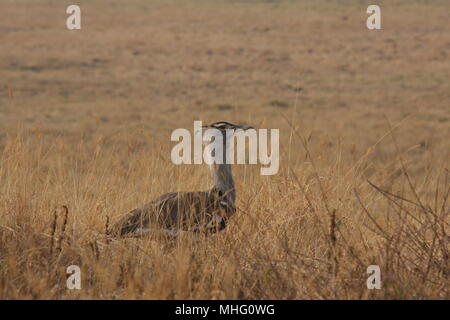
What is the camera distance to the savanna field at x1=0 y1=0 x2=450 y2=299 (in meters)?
3.15

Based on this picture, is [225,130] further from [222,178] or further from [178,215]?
[178,215]

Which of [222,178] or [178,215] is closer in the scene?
[178,215]

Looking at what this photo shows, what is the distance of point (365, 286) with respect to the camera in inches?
118

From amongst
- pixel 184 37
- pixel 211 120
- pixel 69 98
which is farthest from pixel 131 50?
pixel 211 120

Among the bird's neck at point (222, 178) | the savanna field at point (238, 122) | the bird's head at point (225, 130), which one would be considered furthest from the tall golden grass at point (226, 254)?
the bird's head at point (225, 130)

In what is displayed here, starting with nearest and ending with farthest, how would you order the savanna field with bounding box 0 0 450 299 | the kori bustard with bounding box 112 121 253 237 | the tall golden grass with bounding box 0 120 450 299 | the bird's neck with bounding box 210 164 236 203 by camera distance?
the tall golden grass with bounding box 0 120 450 299 → the savanna field with bounding box 0 0 450 299 → the kori bustard with bounding box 112 121 253 237 → the bird's neck with bounding box 210 164 236 203

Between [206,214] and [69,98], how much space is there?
16.7 m

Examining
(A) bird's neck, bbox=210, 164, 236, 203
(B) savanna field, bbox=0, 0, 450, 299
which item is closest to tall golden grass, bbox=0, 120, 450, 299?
(B) savanna field, bbox=0, 0, 450, 299

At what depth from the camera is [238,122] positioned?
13578 mm

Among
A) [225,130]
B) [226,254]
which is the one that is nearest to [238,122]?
[225,130]

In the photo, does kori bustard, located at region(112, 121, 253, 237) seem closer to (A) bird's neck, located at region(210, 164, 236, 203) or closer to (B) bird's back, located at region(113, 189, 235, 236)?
(B) bird's back, located at region(113, 189, 235, 236)

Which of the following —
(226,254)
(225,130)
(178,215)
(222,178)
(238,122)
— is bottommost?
(226,254)

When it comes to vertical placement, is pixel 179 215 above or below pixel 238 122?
below

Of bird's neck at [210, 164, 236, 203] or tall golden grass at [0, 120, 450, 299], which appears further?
bird's neck at [210, 164, 236, 203]
